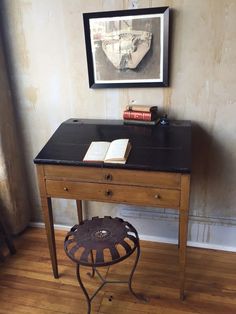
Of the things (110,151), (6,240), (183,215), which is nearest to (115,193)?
(110,151)

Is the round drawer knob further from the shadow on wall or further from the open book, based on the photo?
the shadow on wall

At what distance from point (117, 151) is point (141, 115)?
0.39m

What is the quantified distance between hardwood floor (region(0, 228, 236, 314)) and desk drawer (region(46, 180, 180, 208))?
1.95 feet

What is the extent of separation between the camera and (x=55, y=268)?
1839 mm

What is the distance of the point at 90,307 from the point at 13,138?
119cm

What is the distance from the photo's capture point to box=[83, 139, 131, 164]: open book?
4.76ft

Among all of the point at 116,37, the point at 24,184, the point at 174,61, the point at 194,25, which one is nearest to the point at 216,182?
the point at 174,61

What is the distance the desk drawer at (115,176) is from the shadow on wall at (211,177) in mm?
533

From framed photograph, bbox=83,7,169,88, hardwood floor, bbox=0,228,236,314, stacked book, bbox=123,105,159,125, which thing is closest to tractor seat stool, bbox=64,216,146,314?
hardwood floor, bbox=0,228,236,314

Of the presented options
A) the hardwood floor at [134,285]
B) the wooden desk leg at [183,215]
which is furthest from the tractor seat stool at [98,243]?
the wooden desk leg at [183,215]

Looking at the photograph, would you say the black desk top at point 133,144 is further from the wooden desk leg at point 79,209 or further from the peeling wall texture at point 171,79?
the wooden desk leg at point 79,209

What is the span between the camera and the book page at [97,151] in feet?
4.87

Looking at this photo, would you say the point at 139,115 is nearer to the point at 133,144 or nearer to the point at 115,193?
the point at 133,144

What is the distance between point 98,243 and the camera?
57.8 inches
